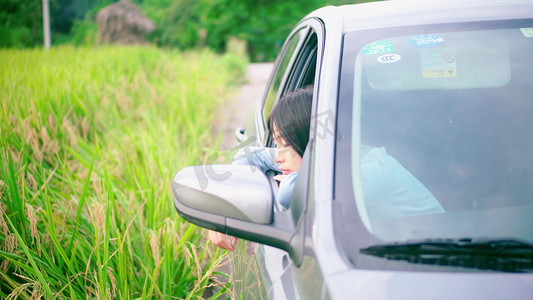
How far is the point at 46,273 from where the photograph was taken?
196cm

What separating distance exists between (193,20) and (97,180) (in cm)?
3401

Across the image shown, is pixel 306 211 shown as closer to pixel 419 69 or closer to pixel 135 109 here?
pixel 419 69

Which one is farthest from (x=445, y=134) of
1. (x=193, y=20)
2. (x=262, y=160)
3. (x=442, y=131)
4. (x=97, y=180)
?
(x=193, y=20)

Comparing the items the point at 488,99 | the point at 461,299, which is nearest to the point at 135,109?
the point at 488,99

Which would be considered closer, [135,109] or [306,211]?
[306,211]

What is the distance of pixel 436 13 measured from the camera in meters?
1.49

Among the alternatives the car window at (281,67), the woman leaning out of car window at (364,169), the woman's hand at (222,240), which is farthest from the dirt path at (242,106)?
the woman's hand at (222,240)

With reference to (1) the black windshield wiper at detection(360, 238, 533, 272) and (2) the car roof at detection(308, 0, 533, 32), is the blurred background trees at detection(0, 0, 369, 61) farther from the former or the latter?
(1) the black windshield wiper at detection(360, 238, 533, 272)

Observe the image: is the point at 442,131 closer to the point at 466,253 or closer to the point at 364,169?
the point at 364,169

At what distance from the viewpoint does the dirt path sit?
5.82m

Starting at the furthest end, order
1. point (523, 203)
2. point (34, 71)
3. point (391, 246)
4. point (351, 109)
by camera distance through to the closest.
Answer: point (34, 71)
point (351, 109)
point (523, 203)
point (391, 246)

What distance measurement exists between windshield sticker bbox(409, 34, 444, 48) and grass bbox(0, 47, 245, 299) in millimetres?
1177

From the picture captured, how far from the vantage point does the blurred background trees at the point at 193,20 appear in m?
19.2

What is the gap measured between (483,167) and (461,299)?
1.56ft
